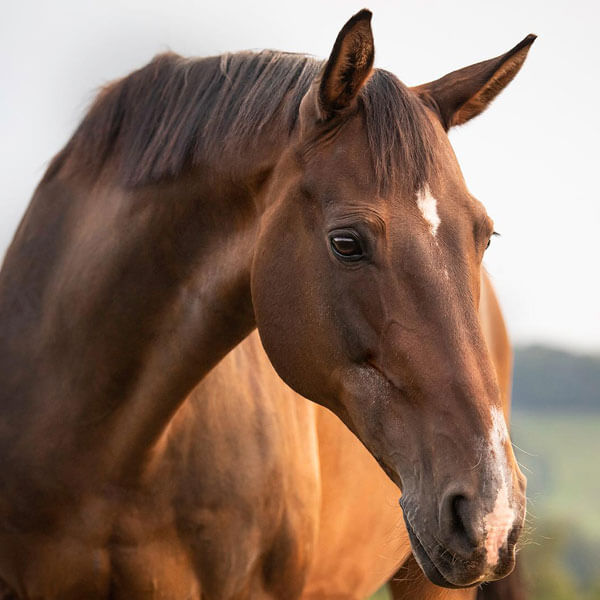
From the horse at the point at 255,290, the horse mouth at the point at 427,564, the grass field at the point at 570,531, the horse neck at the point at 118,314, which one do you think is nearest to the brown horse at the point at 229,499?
the horse at the point at 255,290

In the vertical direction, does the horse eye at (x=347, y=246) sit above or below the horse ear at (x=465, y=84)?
below

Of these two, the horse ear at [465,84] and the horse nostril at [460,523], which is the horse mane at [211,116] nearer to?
the horse ear at [465,84]

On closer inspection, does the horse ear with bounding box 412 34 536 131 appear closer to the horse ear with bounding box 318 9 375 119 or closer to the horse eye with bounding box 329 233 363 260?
the horse ear with bounding box 318 9 375 119

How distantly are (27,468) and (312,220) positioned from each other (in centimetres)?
126

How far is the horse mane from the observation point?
2.38 meters

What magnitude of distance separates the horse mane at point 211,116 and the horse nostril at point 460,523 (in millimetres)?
793

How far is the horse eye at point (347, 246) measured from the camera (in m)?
2.26

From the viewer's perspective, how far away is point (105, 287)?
2.82m

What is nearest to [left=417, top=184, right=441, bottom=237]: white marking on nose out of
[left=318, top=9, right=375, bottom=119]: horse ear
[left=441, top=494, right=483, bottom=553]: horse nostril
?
[left=318, top=9, right=375, bottom=119]: horse ear

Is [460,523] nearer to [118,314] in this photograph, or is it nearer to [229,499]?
[229,499]

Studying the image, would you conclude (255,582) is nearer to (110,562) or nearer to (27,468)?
(110,562)

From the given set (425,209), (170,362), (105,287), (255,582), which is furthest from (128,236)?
(255,582)

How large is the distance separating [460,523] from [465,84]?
130 cm

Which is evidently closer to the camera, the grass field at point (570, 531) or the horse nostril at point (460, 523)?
the horse nostril at point (460, 523)
